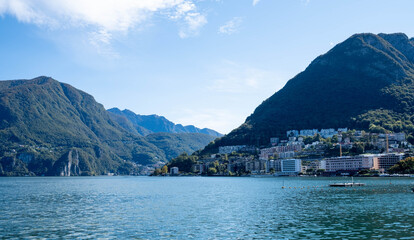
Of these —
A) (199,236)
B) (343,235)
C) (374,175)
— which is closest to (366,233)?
(343,235)

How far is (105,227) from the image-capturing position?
42.0 meters

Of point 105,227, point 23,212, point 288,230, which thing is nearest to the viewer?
point 288,230

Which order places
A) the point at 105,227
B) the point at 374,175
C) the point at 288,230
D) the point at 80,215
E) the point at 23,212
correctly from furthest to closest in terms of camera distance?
the point at 374,175, the point at 23,212, the point at 80,215, the point at 105,227, the point at 288,230

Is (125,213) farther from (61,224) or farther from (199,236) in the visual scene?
(199,236)

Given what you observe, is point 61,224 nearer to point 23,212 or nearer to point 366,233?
point 23,212

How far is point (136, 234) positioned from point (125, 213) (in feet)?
55.3

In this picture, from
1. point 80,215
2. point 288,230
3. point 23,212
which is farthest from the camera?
point 23,212

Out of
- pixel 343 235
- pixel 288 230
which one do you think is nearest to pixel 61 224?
pixel 288 230

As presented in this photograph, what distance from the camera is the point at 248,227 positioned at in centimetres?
4103

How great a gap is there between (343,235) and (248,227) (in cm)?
953

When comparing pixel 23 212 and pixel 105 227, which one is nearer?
pixel 105 227

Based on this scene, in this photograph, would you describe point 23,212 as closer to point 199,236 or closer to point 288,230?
point 199,236

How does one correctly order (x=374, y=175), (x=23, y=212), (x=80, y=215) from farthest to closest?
(x=374, y=175), (x=23, y=212), (x=80, y=215)

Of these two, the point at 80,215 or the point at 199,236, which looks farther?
the point at 80,215
